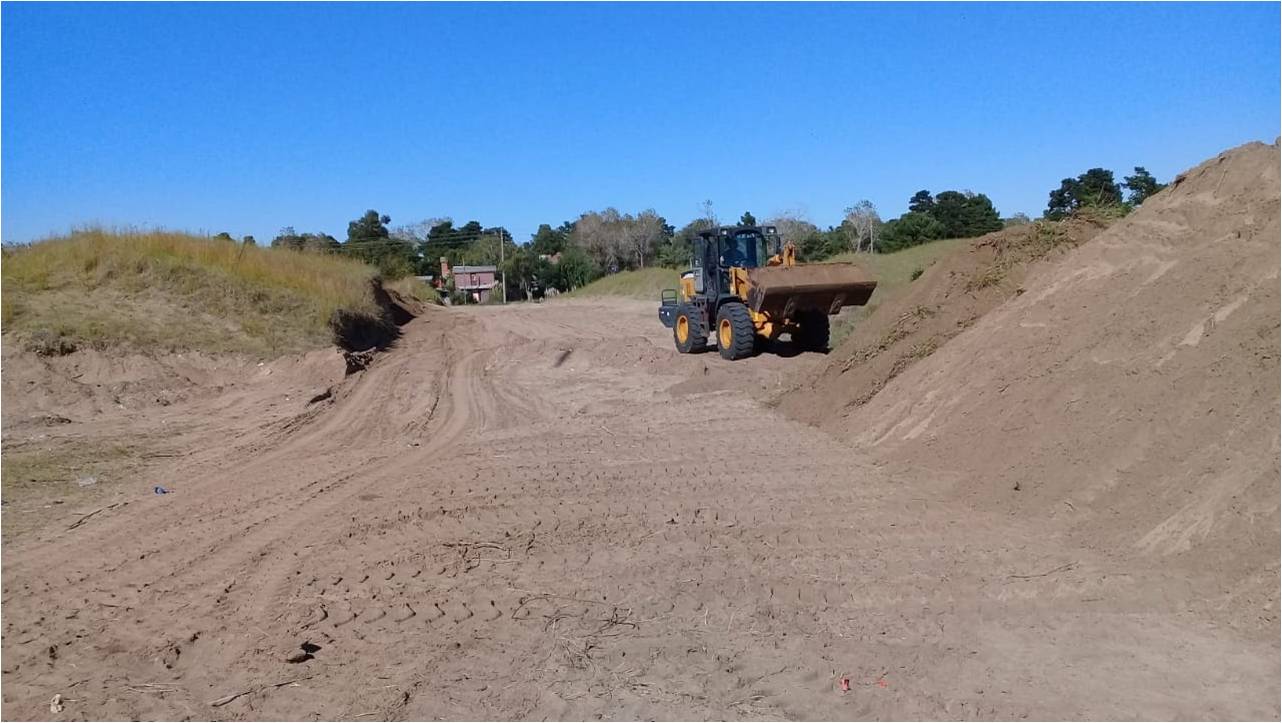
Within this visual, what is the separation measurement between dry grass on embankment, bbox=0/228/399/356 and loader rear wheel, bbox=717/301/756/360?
7.97 meters

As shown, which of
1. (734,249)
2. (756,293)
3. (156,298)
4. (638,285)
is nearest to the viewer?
(756,293)

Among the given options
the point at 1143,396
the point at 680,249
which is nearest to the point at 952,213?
the point at 680,249

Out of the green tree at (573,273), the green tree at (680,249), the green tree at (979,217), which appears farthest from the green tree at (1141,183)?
the green tree at (573,273)

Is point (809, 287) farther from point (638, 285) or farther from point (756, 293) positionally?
point (638, 285)

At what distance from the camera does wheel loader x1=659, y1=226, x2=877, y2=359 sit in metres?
16.1

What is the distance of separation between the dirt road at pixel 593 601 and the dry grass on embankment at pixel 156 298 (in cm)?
610

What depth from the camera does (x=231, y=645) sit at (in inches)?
213

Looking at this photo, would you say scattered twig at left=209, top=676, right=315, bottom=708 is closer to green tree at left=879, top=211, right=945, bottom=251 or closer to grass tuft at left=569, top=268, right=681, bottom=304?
green tree at left=879, top=211, right=945, bottom=251

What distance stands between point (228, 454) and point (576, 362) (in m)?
9.37

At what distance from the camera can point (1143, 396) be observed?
741cm

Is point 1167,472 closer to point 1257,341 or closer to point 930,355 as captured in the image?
point 1257,341

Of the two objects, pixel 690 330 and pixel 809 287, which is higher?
pixel 809 287

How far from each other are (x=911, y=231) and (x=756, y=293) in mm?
28032

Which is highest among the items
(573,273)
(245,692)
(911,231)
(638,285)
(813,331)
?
(573,273)
